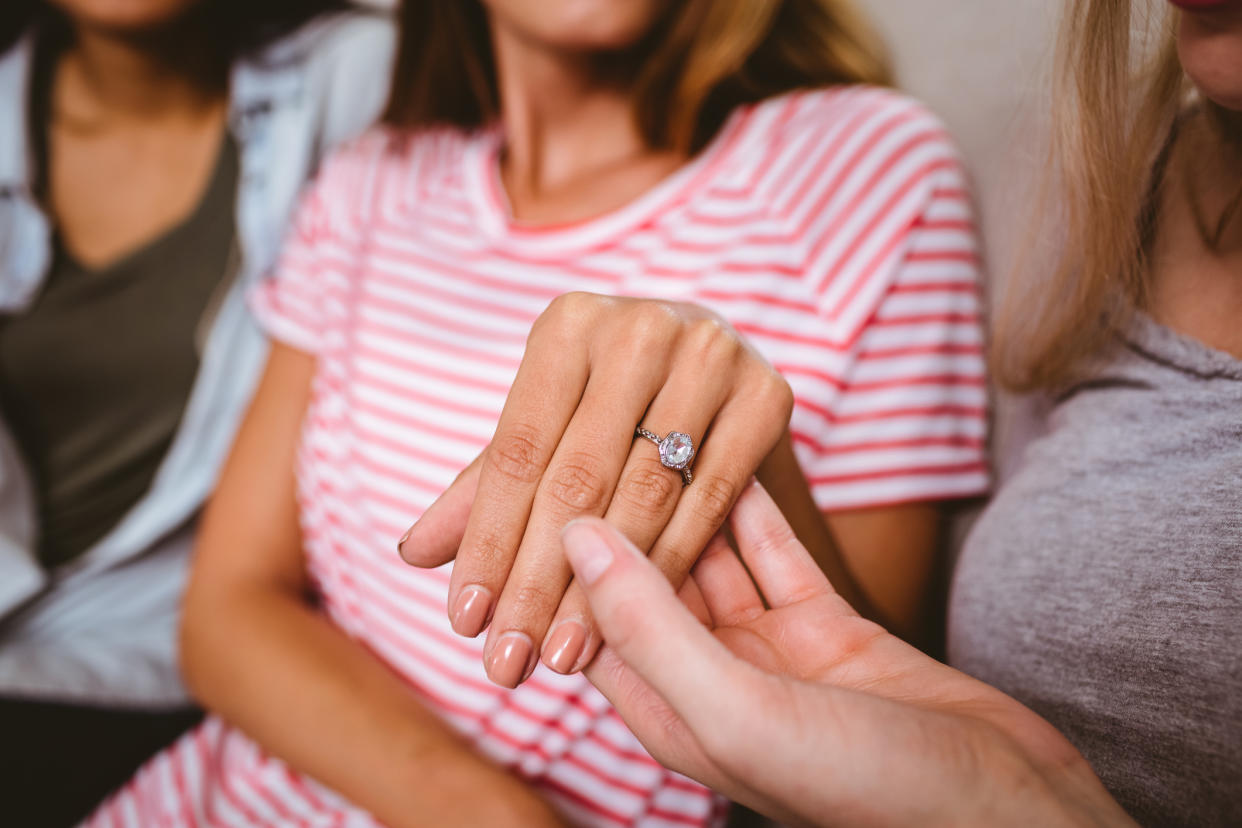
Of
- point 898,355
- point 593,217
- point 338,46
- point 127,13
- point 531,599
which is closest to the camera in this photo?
point 531,599

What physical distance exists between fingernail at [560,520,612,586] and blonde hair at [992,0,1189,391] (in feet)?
1.29

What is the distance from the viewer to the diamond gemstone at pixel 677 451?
41cm

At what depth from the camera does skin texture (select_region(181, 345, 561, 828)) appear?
2.09 ft

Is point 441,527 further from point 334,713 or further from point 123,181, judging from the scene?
point 123,181

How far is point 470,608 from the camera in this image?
39 centimetres

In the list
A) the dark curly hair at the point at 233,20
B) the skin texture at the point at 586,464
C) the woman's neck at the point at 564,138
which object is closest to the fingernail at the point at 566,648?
the skin texture at the point at 586,464

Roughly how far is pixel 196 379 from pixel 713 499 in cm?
88

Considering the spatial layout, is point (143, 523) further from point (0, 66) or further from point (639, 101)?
point (639, 101)

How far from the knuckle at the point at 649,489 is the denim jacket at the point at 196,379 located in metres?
0.78

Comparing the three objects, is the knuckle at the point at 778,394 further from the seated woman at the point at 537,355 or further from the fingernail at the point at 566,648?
the fingernail at the point at 566,648

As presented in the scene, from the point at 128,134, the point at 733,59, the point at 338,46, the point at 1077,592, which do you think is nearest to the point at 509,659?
the point at 1077,592

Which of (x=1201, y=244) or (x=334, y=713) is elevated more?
(x=1201, y=244)

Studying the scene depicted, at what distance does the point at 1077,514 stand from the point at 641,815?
0.40 meters

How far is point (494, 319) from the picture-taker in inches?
28.5
